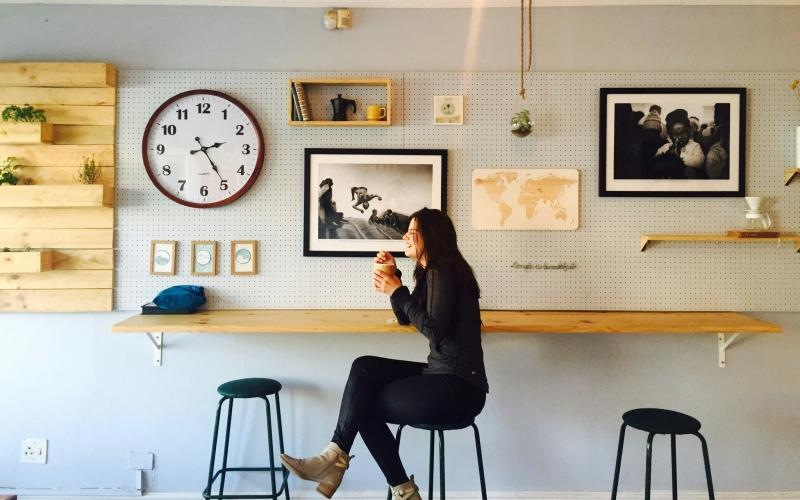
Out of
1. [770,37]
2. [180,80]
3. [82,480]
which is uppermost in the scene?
[770,37]

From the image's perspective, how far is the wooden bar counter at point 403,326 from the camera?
2445mm

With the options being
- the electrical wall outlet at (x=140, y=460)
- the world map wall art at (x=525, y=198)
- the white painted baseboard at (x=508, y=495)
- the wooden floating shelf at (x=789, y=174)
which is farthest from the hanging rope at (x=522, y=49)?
the electrical wall outlet at (x=140, y=460)

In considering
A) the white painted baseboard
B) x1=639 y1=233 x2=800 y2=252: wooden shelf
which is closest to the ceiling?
x1=639 y1=233 x2=800 y2=252: wooden shelf

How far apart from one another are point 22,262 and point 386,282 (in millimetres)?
1708

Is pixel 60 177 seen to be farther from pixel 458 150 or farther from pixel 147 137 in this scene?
pixel 458 150

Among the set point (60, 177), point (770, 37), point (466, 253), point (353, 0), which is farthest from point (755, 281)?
point (60, 177)

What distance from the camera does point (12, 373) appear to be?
2865 mm

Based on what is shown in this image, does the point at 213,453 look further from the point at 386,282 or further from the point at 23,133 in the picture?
the point at 23,133

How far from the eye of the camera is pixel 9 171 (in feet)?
9.14

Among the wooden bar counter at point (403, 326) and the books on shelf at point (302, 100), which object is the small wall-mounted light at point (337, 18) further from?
the wooden bar counter at point (403, 326)

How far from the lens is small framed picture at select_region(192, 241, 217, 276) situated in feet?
9.36

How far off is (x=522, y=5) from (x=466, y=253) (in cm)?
117

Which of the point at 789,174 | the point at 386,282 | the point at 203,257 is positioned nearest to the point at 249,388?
the point at 203,257

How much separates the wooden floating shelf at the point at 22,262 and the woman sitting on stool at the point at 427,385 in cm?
150
